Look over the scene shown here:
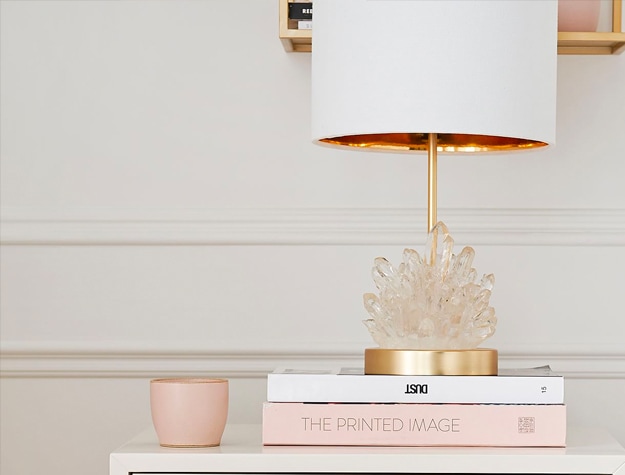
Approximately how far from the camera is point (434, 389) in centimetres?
118

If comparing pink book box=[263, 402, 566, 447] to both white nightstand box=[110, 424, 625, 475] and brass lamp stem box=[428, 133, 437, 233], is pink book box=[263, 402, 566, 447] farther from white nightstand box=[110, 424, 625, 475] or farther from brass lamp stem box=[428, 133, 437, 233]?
brass lamp stem box=[428, 133, 437, 233]

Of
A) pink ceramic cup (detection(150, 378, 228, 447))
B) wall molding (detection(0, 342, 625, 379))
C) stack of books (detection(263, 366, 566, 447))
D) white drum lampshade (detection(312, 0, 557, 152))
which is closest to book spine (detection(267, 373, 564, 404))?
stack of books (detection(263, 366, 566, 447))

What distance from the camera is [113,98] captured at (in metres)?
1.66

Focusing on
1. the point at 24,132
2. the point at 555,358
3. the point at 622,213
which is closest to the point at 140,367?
the point at 24,132

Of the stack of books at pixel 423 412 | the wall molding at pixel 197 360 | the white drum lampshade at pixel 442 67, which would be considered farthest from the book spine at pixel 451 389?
the wall molding at pixel 197 360

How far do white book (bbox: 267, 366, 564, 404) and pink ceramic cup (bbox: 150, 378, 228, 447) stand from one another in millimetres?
91

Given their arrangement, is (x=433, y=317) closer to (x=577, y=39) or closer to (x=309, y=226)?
(x=309, y=226)

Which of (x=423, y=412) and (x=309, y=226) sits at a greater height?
(x=309, y=226)

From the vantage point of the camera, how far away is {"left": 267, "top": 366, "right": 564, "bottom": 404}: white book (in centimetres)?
118

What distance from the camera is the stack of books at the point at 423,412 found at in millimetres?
1176

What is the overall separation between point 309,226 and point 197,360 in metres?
0.30

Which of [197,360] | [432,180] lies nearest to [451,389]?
[432,180]

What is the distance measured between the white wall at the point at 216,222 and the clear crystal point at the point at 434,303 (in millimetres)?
361

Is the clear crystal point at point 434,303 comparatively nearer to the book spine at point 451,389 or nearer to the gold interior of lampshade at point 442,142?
the book spine at point 451,389
